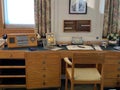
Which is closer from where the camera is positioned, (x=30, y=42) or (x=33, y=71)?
(x=33, y=71)

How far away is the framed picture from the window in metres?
0.81

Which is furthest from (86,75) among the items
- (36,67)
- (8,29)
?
(8,29)

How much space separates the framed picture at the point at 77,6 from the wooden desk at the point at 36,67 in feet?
2.64

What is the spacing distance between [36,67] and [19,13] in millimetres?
1331

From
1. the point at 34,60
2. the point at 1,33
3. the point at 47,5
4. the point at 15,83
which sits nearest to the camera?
the point at 34,60

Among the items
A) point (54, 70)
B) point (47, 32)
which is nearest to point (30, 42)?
point (47, 32)

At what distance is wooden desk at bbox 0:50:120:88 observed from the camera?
314 centimetres

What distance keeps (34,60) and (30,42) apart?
477 millimetres

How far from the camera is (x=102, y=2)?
3.59 metres

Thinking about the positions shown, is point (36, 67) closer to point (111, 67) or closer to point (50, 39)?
point (50, 39)

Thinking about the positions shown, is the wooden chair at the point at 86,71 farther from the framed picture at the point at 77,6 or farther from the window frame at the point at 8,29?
the window frame at the point at 8,29

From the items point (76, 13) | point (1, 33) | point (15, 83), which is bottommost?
point (15, 83)

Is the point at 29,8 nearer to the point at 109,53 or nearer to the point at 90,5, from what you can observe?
the point at 90,5

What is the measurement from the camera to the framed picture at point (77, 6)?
357cm
